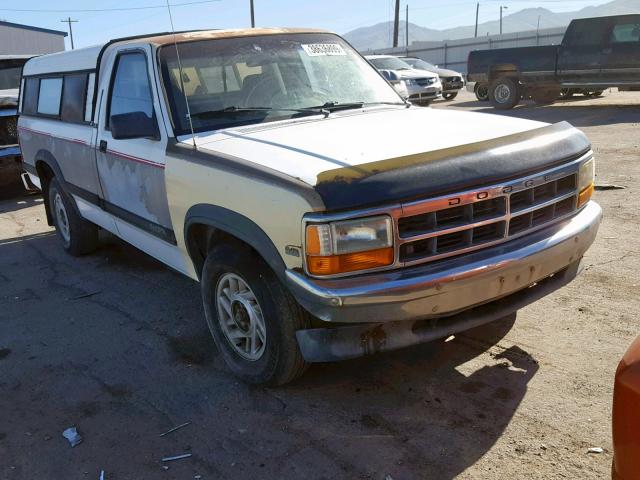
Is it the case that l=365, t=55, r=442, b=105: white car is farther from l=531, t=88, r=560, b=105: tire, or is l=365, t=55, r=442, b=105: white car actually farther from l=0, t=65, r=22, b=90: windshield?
l=0, t=65, r=22, b=90: windshield

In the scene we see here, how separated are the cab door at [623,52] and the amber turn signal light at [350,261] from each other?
14.3 m

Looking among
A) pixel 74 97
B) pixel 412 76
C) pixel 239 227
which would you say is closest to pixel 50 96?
pixel 74 97

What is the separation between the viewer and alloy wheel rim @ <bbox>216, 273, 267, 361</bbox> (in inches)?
135

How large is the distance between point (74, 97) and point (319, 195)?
3.64 metres

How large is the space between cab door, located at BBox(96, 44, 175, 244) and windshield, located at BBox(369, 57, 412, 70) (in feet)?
55.0

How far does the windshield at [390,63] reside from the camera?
2076 cm

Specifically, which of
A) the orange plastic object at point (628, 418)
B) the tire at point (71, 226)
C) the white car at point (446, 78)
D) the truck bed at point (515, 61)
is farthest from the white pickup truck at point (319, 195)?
the white car at point (446, 78)

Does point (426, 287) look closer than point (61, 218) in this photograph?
Yes

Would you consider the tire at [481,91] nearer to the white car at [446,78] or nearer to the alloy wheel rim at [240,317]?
the white car at [446,78]

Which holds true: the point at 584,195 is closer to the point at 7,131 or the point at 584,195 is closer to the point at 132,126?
the point at 132,126

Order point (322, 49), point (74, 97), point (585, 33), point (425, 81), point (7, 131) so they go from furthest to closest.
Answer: point (425, 81)
point (585, 33)
point (7, 131)
point (74, 97)
point (322, 49)

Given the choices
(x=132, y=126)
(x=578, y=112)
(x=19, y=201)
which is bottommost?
(x=19, y=201)

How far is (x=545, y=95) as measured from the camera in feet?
58.5

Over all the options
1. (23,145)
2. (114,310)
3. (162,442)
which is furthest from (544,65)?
(162,442)
